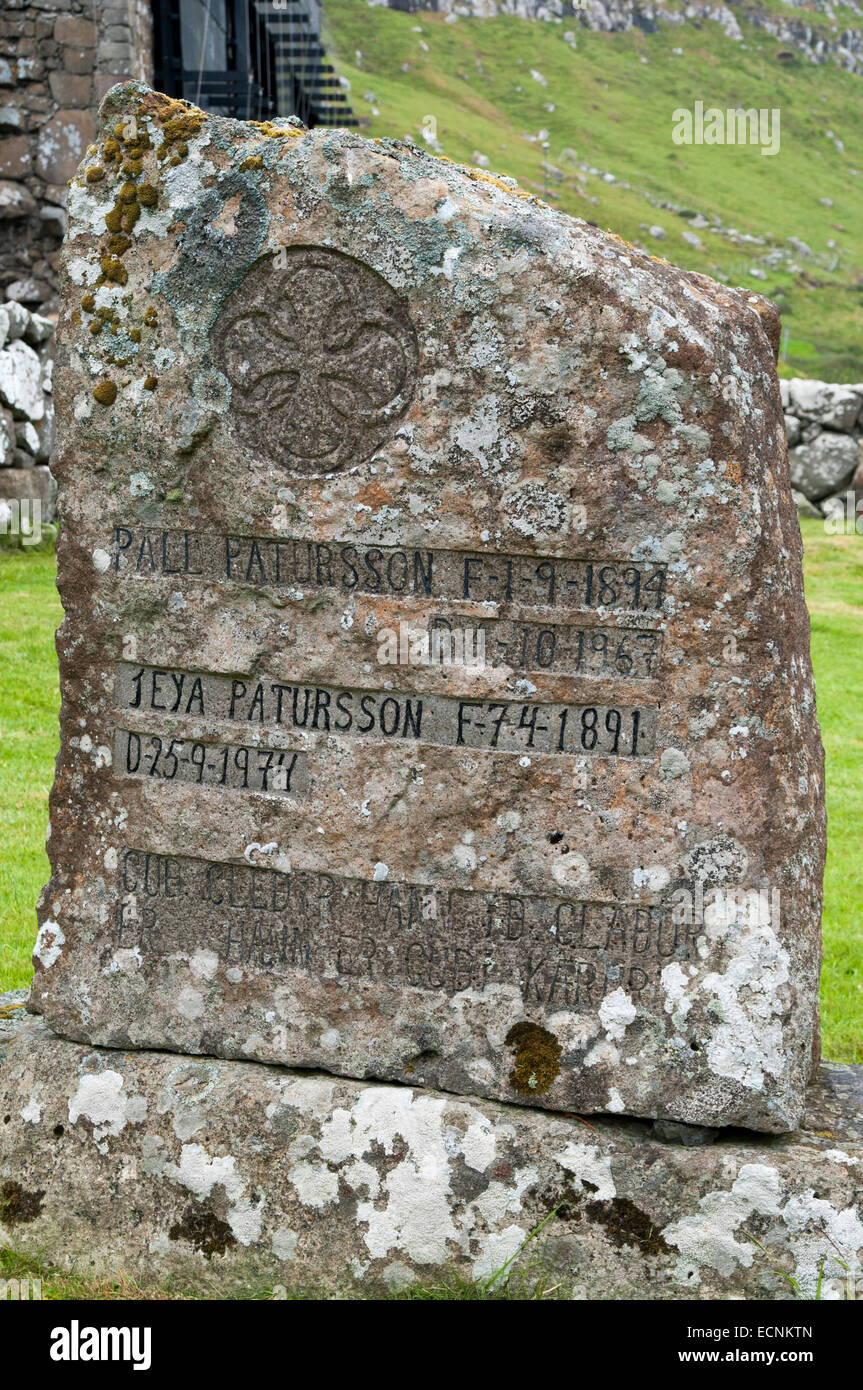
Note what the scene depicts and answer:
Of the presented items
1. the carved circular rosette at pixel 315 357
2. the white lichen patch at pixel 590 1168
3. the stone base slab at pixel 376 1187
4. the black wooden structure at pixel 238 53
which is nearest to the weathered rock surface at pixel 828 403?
the black wooden structure at pixel 238 53

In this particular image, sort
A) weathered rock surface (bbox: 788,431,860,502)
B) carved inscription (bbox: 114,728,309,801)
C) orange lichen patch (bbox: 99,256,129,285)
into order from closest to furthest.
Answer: orange lichen patch (bbox: 99,256,129,285), carved inscription (bbox: 114,728,309,801), weathered rock surface (bbox: 788,431,860,502)

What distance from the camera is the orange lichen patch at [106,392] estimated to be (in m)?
3.66

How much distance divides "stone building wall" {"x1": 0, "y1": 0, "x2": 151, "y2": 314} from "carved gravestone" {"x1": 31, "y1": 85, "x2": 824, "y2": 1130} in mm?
10384

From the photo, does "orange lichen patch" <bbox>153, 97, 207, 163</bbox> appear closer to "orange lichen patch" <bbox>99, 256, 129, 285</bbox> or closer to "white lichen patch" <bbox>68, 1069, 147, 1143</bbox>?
"orange lichen patch" <bbox>99, 256, 129, 285</bbox>

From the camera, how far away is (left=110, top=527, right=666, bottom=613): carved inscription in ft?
11.4

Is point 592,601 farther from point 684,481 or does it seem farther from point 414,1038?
point 414,1038

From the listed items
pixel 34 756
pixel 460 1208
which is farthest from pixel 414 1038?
pixel 34 756

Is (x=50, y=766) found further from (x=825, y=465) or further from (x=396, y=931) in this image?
(x=825, y=465)

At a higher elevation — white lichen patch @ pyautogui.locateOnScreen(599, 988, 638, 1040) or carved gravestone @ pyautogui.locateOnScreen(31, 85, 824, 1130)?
carved gravestone @ pyautogui.locateOnScreen(31, 85, 824, 1130)

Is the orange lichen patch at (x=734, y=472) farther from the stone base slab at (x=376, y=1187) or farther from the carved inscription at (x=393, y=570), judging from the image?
the stone base slab at (x=376, y=1187)

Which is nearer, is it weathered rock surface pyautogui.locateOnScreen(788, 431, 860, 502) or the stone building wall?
the stone building wall

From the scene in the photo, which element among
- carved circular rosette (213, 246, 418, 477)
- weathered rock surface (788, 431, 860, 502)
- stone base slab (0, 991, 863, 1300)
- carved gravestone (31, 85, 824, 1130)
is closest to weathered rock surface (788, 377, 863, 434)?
weathered rock surface (788, 431, 860, 502)

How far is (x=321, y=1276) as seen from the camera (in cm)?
362

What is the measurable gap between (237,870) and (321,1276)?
3.51ft
